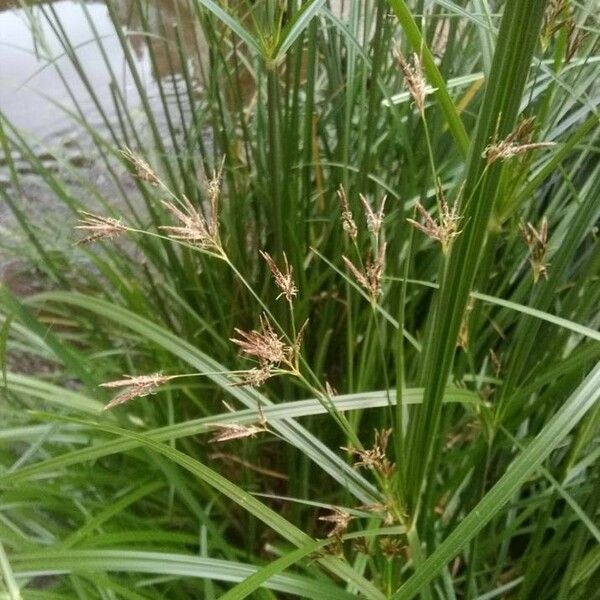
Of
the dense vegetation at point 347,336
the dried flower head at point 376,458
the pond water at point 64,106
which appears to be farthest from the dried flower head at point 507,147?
the pond water at point 64,106

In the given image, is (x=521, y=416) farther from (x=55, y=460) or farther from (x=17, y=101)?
(x=17, y=101)

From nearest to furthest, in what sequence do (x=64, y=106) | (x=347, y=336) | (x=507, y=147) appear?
(x=507, y=147), (x=347, y=336), (x=64, y=106)

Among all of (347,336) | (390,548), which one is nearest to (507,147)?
(390,548)

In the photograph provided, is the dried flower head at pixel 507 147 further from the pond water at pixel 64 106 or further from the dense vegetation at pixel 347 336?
the pond water at pixel 64 106

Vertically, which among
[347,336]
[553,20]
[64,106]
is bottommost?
[347,336]

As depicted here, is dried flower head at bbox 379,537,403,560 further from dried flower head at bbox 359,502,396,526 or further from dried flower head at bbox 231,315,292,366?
dried flower head at bbox 231,315,292,366

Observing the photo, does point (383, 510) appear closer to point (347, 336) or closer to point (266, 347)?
point (266, 347)

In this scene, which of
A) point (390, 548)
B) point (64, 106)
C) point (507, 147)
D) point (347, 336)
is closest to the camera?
point (507, 147)

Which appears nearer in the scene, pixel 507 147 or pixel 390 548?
pixel 507 147

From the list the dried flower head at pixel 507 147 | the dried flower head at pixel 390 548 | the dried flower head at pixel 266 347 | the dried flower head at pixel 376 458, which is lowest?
the dried flower head at pixel 390 548

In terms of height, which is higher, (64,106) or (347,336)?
(64,106)
